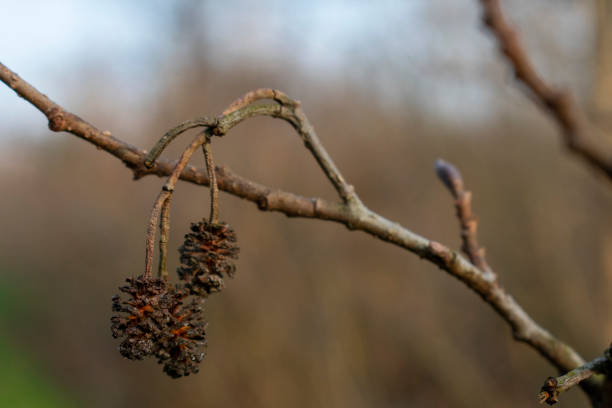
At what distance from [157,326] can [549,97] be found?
0.86 meters

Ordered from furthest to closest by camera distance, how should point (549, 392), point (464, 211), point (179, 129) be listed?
1. point (464, 211)
2. point (179, 129)
3. point (549, 392)

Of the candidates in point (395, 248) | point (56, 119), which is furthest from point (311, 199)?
point (395, 248)

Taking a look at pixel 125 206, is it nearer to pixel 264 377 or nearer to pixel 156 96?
pixel 156 96

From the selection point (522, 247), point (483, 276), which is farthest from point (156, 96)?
point (483, 276)

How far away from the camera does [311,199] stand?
Result: 1.47m

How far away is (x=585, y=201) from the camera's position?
7.27 m

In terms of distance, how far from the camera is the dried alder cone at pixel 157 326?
3.73 ft

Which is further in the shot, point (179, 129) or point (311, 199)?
point (311, 199)

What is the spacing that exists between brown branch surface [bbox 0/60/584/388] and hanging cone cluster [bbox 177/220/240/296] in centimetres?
16

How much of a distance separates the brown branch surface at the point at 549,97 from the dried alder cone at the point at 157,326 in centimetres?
81

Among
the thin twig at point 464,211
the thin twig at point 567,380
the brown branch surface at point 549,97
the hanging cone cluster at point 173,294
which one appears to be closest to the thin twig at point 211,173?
the hanging cone cluster at point 173,294

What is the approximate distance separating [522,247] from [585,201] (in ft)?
3.33

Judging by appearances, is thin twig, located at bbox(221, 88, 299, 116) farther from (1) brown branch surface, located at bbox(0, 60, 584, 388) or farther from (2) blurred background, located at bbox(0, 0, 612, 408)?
(2) blurred background, located at bbox(0, 0, 612, 408)

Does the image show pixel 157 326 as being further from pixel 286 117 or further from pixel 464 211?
pixel 464 211
